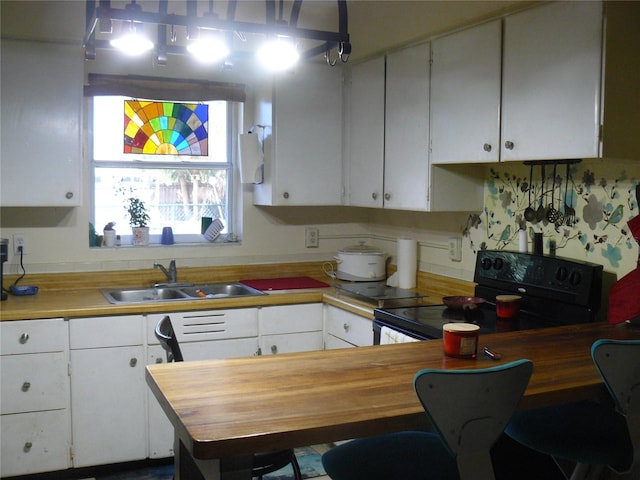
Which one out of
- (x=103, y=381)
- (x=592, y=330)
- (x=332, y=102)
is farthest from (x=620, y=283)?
(x=103, y=381)

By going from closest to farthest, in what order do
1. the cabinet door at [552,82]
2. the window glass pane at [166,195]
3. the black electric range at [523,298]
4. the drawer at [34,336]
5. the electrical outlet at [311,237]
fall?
the cabinet door at [552,82], the black electric range at [523,298], the drawer at [34,336], the window glass pane at [166,195], the electrical outlet at [311,237]

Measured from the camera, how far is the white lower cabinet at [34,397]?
3.25m

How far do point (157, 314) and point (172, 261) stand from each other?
54 centimetres

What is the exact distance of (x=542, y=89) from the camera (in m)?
2.71

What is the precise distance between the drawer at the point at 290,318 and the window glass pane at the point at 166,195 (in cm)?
83

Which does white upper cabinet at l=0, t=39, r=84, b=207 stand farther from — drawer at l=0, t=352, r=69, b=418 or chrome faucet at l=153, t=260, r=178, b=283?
drawer at l=0, t=352, r=69, b=418

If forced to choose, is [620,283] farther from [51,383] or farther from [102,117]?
[102,117]

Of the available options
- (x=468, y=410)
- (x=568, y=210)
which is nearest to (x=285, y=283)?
(x=568, y=210)

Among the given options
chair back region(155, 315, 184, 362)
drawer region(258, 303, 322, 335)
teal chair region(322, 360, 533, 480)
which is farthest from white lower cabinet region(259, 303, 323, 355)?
teal chair region(322, 360, 533, 480)

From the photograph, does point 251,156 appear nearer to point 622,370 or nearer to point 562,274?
point 562,274

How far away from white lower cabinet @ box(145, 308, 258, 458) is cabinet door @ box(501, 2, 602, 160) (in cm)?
160

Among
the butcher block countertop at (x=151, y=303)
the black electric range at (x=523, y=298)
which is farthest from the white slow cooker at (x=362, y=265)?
the black electric range at (x=523, y=298)

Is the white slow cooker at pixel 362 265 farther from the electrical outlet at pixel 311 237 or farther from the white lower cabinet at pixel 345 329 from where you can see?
the white lower cabinet at pixel 345 329

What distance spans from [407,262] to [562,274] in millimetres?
1186
